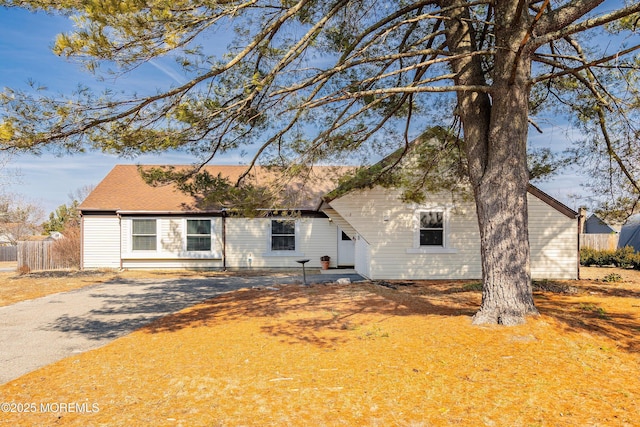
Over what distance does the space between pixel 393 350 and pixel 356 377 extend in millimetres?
1015

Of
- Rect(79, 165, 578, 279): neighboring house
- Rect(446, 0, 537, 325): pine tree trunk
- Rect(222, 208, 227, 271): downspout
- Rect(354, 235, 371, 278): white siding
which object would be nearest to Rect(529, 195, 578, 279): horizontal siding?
Rect(79, 165, 578, 279): neighboring house

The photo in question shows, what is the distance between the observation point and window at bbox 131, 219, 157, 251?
61.0ft

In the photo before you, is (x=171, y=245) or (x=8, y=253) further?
(x=8, y=253)

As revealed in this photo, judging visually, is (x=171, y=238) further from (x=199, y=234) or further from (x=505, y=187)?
(x=505, y=187)

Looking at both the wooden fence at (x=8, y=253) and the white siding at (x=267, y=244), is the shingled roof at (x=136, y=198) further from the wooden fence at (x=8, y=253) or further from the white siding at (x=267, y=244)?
Answer: the wooden fence at (x=8, y=253)

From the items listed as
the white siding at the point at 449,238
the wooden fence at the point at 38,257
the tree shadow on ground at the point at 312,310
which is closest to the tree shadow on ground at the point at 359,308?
the tree shadow on ground at the point at 312,310

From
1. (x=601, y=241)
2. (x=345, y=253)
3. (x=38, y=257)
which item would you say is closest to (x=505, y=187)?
(x=345, y=253)

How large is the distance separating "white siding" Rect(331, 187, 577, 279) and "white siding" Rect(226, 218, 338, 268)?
515 cm

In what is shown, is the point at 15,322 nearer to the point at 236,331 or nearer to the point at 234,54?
the point at 236,331

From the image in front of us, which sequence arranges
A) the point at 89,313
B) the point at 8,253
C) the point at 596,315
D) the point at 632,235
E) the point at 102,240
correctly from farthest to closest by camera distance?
the point at 8,253 → the point at 632,235 → the point at 102,240 → the point at 89,313 → the point at 596,315

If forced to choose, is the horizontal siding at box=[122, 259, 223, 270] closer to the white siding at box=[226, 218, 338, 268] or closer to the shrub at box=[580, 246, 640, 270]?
the white siding at box=[226, 218, 338, 268]

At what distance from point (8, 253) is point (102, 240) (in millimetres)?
19788

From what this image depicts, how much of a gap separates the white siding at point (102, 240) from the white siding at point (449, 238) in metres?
12.2

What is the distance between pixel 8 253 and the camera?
31.9 metres
